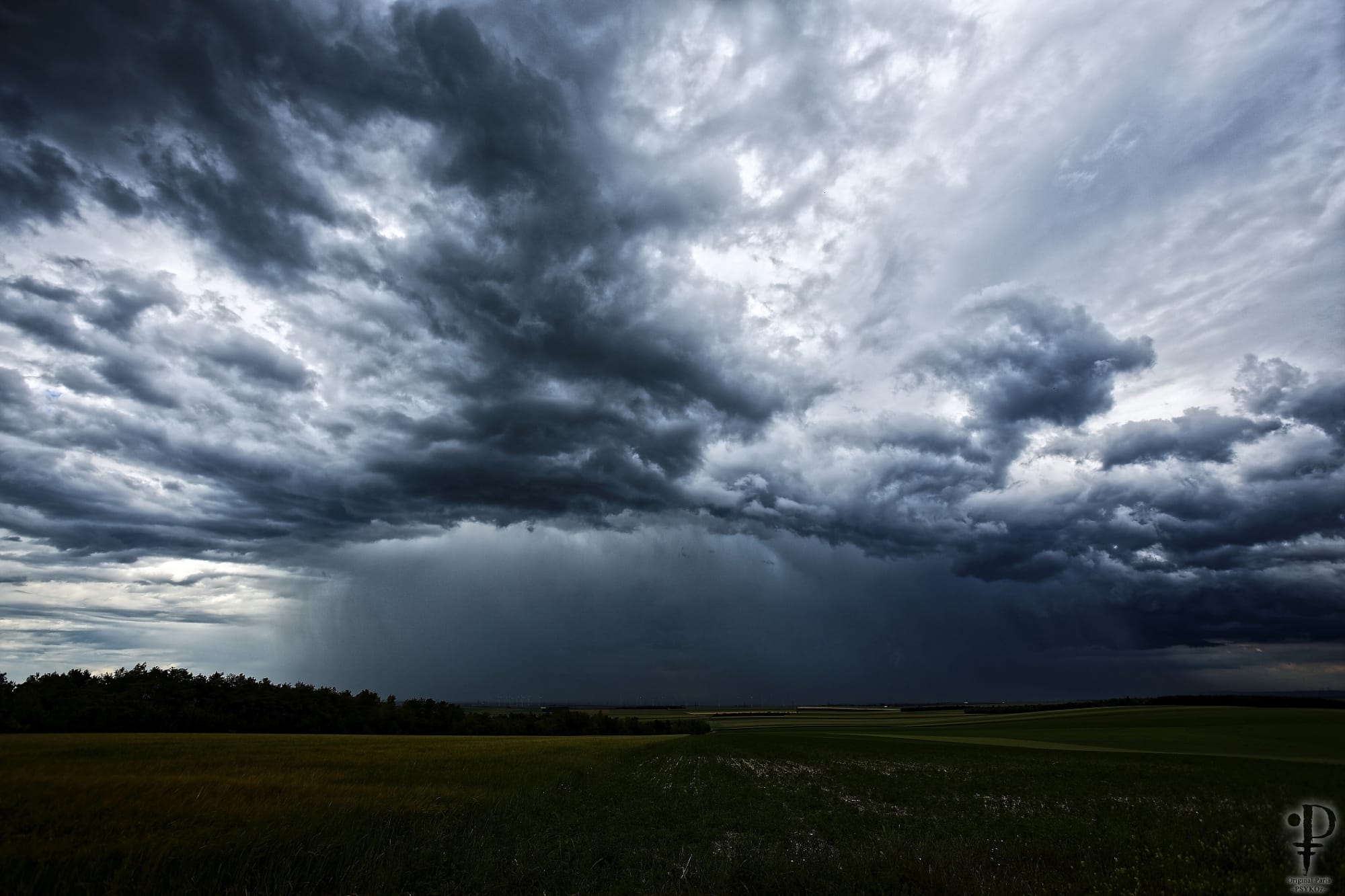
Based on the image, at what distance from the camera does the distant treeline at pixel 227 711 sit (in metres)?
35.3

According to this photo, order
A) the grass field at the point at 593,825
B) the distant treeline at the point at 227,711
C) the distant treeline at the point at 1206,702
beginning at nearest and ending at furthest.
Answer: the grass field at the point at 593,825 → the distant treeline at the point at 227,711 → the distant treeline at the point at 1206,702

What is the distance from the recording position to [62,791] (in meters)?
12.7

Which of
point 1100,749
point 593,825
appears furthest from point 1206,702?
point 593,825

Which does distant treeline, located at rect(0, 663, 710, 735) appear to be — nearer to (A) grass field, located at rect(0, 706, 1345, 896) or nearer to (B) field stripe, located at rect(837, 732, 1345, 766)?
(A) grass field, located at rect(0, 706, 1345, 896)

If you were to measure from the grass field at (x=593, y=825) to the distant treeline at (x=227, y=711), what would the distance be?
11.8 meters

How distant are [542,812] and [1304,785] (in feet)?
103

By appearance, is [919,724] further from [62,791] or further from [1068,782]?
[62,791]

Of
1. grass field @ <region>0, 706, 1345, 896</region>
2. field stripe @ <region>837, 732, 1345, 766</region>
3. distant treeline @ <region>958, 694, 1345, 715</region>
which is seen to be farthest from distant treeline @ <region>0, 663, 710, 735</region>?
distant treeline @ <region>958, 694, 1345, 715</region>

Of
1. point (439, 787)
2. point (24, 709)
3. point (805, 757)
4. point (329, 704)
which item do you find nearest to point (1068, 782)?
point (805, 757)

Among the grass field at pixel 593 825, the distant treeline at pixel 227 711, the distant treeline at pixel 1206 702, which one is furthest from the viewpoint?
the distant treeline at pixel 1206 702

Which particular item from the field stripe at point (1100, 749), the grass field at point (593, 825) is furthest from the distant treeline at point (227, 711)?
the field stripe at point (1100, 749)

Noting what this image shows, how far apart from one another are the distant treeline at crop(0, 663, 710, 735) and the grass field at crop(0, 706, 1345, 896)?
1177cm

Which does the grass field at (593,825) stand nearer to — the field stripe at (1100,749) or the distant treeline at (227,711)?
the field stripe at (1100,749)

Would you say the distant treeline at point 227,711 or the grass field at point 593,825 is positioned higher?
the grass field at point 593,825
